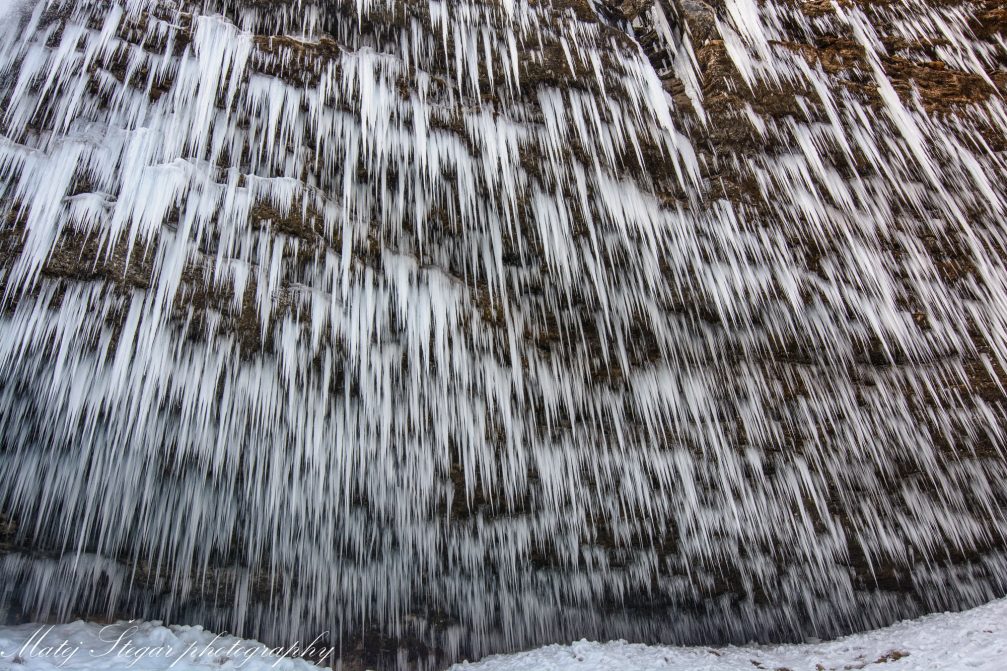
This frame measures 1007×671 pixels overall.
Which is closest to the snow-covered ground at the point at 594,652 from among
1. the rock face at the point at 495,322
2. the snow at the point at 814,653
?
the snow at the point at 814,653

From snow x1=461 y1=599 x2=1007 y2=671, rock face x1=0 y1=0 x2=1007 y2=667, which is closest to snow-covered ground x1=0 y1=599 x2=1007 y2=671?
snow x1=461 y1=599 x2=1007 y2=671

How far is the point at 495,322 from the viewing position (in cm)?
443

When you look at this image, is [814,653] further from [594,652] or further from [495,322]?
[495,322]

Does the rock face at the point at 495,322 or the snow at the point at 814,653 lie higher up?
the rock face at the point at 495,322

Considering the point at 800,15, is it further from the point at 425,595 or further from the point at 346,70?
the point at 425,595

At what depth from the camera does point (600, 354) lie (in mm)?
4637

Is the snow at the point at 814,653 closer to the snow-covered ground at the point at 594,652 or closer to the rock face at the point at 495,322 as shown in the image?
the snow-covered ground at the point at 594,652

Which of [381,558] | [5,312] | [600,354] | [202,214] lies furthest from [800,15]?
[5,312]

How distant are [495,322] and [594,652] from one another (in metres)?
2.93

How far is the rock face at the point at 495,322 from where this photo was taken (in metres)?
3.61

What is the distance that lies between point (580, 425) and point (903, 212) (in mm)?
3569

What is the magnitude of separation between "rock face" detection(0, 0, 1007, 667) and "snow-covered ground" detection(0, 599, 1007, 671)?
198mm

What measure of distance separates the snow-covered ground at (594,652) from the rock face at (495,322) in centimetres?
20

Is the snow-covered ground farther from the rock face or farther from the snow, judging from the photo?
the rock face
